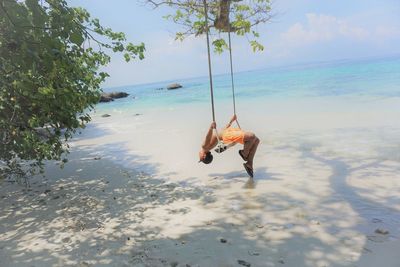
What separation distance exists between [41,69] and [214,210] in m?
3.83

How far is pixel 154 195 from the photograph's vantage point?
7.73 meters

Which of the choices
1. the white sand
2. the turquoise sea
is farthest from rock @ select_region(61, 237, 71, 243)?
the turquoise sea

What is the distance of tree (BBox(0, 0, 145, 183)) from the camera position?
3.43 metres

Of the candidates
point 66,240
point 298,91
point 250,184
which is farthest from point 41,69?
point 298,91

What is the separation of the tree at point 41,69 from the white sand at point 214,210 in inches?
59.0

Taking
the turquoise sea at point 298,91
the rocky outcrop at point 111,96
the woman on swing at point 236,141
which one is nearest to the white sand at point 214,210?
the woman on swing at point 236,141

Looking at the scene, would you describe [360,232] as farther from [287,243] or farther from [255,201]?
[255,201]

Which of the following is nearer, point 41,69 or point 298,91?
point 41,69

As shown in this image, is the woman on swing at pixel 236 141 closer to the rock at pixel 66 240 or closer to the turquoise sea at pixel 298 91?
the rock at pixel 66 240

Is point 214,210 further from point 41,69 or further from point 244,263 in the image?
point 41,69

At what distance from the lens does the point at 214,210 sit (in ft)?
21.6

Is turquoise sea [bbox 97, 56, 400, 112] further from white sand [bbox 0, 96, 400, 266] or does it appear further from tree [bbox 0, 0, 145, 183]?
tree [bbox 0, 0, 145, 183]

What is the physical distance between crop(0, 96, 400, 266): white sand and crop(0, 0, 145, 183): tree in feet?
4.92

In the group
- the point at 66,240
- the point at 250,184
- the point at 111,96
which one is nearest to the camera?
the point at 66,240
